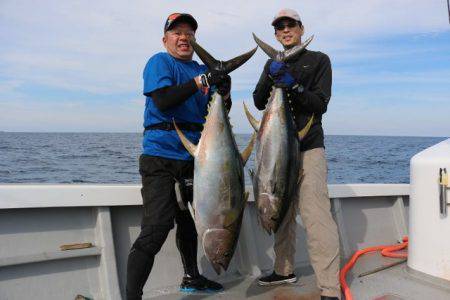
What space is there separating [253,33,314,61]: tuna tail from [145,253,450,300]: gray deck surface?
179 cm

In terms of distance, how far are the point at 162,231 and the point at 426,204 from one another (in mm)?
2104

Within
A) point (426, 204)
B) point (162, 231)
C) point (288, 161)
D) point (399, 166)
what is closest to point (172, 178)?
point (162, 231)

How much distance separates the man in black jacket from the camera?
300 cm

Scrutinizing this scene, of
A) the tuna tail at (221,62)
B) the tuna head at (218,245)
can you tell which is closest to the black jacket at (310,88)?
the tuna tail at (221,62)

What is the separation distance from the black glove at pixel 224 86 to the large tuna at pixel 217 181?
45 millimetres

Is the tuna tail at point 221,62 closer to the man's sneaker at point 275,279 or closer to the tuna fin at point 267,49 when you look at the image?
the tuna fin at point 267,49

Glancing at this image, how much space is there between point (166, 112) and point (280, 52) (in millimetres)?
940

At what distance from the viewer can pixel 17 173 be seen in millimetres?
15320

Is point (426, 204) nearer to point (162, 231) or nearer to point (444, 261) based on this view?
point (444, 261)

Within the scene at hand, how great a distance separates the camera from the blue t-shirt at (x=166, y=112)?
9.34 feet

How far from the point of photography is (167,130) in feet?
9.80

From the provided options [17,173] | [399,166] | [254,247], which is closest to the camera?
[254,247]

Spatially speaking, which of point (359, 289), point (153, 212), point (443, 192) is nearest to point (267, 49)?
point (153, 212)

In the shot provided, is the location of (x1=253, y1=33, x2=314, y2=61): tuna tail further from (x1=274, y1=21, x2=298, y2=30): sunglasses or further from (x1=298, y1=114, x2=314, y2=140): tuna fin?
(x1=298, y1=114, x2=314, y2=140): tuna fin
